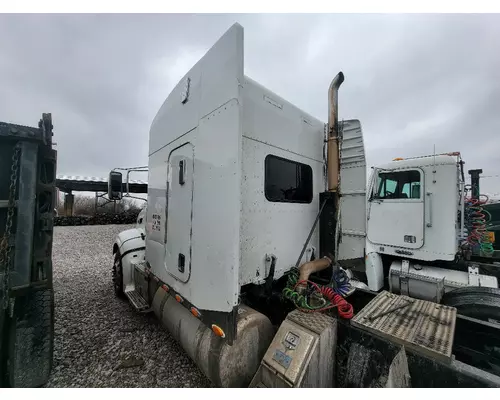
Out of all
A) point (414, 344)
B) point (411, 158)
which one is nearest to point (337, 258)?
point (414, 344)

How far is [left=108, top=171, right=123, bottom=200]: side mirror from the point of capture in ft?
12.4

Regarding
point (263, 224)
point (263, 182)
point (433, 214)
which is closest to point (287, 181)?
point (263, 182)

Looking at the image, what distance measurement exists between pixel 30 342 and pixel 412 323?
142 inches

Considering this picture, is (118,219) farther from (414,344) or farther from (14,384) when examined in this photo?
(414,344)

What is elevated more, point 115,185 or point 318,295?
point 115,185

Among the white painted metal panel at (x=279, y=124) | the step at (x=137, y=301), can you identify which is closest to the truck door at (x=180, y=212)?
the white painted metal panel at (x=279, y=124)

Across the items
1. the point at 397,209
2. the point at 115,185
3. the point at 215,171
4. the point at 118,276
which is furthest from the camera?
the point at 397,209

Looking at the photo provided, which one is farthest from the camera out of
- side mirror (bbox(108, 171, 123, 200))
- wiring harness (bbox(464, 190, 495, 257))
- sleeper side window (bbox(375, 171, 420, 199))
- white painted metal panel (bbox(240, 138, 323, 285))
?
wiring harness (bbox(464, 190, 495, 257))

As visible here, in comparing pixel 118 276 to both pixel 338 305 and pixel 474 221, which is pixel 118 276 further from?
pixel 474 221

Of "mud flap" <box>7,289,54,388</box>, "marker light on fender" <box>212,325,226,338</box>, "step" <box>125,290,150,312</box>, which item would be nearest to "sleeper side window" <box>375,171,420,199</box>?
"marker light on fender" <box>212,325,226,338</box>

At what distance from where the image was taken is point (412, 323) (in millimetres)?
2123

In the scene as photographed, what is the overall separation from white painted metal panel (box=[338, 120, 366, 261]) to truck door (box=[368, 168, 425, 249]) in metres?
2.27

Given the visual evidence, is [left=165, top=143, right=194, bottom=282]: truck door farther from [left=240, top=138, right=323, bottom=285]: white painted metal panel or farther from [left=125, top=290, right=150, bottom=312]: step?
[left=125, top=290, right=150, bottom=312]: step

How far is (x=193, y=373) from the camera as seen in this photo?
261 cm
